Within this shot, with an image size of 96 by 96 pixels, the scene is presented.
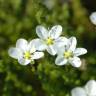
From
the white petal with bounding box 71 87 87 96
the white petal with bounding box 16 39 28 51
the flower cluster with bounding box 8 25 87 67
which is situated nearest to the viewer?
the white petal with bounding box 71 87 87 96

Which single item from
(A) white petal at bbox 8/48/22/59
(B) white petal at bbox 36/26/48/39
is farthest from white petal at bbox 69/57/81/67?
(A) white petal at bbox 8/48/22/59

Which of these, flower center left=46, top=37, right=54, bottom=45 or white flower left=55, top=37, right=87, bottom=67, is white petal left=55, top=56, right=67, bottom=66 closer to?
white flower left=55, top=37, right=87, bottom=67

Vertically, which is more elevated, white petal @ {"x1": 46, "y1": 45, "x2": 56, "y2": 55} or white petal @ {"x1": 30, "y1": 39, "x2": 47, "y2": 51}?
white petal @ {"x1": 30, "y1": 39, "x2": 47, "y2": 51}

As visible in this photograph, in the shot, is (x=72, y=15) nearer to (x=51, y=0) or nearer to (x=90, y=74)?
(x=51, y=0)

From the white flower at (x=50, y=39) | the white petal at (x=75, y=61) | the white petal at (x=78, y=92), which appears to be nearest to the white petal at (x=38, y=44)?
the white flower at (x=50, y=39)

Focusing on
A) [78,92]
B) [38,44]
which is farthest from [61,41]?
[78,92]

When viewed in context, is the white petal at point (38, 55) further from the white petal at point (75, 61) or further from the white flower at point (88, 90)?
the white flower at point (88, 90)
